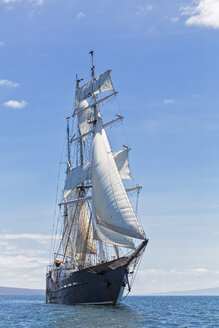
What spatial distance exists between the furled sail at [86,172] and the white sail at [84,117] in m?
6.74

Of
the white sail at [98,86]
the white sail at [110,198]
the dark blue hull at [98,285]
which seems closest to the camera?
the white sail at [110,198]

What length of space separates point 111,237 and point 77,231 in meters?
22.1

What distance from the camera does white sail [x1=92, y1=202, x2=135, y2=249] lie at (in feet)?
144

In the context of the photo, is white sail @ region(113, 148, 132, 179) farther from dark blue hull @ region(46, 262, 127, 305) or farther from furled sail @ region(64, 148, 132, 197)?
dark blue hull @ region(46, 262, 127, 305)

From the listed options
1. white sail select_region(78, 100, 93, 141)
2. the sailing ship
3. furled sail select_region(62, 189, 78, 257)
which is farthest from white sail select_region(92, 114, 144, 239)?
furled sail select_region(62, 189, 78, 257)

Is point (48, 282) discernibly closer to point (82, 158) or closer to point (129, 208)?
point (82, 158)

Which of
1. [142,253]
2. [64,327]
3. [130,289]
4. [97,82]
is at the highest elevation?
[97,82]

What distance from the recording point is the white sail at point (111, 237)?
44.0 metres

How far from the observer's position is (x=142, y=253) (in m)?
45.8

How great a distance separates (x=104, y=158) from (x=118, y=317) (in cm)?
1852

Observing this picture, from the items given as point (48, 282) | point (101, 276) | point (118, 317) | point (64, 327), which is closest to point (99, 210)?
point (101, 276)

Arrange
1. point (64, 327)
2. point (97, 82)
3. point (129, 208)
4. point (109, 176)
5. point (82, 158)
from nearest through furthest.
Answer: point (64, 327) → point (129, 208) → point (109, 176) → point (97, 82) → point (82, 158)

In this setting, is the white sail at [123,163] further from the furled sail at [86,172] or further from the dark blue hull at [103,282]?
the dark blue hull at [103,282]

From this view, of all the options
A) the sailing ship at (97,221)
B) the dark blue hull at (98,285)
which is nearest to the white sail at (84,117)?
the sailing ship at (97,221)
